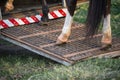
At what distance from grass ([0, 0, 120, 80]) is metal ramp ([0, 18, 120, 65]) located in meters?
0.16

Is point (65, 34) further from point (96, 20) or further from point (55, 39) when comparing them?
point (96, 20)

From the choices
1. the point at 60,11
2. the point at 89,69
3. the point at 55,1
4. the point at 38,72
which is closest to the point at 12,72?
the point at 38,72

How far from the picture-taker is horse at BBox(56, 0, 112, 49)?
17.7 feet

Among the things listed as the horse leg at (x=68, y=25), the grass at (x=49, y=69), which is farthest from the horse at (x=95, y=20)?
the grass at (x=49, y=69)

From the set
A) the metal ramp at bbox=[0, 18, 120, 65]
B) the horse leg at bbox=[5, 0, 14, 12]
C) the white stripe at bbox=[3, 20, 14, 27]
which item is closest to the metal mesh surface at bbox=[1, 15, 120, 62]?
the metal ramp at bbox=[0, 18, 120, 65]

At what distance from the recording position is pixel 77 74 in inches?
192

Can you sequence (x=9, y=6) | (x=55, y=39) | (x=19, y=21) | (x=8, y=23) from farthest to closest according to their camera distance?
(x=9, y=6), (x=19, y=21), (x=8, y=23), (x=55, y=39)

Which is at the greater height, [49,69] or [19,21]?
[19,21]

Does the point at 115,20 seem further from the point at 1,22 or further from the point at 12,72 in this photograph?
the point at 12,72

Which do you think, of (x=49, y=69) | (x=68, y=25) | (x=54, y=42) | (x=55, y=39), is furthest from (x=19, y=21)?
(x=49, y=69)

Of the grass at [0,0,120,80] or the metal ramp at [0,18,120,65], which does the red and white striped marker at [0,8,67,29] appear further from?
the grass at [0,0,120,80]

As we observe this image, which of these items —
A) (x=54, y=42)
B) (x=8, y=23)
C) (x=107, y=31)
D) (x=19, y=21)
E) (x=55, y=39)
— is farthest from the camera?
(x=19, y=21)

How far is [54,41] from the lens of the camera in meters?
6.13

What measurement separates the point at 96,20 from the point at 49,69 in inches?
38.2
